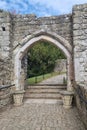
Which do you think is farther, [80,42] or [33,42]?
[33,42]

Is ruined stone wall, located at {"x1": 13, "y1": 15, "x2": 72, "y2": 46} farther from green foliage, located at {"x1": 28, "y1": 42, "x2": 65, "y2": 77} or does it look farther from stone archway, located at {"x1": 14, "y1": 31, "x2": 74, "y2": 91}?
green foliage, located at {"x1": 28, "y1": 42, "x2": 65, "y2": 77}

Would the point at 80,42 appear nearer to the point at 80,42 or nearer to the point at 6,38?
the point at 80,42

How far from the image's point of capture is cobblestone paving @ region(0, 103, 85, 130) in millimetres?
4574

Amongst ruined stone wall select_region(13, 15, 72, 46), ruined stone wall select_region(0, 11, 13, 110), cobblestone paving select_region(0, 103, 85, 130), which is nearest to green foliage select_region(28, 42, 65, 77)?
ruined stone wall select_region(13, 15, 72, 46)

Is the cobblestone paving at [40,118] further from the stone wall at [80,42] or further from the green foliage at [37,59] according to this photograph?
the green foliage at [37,59]

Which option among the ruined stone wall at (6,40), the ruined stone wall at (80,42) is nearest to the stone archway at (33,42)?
the ruined stone wall at (6,40)

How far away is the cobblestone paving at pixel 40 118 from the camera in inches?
180

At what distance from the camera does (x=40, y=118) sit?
536 centimetres

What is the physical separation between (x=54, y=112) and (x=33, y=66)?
10840 mm

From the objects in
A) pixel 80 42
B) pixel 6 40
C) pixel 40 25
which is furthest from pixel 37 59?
pixel 80 42

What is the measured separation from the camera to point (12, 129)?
441 centimetres

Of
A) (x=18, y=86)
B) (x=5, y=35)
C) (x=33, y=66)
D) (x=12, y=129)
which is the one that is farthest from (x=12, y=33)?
(x=33, y=66)

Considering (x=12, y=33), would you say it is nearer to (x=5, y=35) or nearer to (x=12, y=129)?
(x=5, y=35)

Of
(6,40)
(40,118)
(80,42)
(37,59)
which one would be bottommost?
(40,118)
